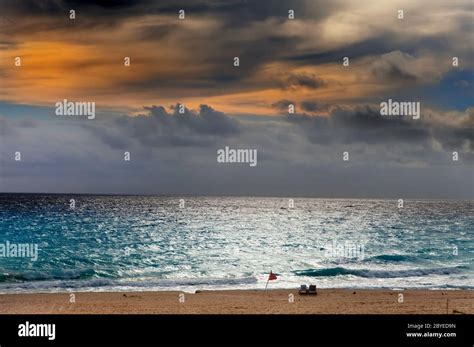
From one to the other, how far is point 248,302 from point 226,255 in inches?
819

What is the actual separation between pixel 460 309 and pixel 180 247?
29.1 m

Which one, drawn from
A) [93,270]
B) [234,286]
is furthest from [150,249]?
[234,286]

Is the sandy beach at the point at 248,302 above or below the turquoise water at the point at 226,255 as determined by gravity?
above

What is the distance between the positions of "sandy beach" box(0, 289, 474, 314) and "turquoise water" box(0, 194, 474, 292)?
308cm

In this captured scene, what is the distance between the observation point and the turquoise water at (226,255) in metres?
28.1

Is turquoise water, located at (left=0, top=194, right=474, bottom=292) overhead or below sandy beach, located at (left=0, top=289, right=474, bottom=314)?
below

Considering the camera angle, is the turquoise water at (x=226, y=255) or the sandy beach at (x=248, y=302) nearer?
the sandy beach at (x=248, y=302)

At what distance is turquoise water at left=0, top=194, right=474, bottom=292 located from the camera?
28.1 m

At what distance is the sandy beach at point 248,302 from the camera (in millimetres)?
17766

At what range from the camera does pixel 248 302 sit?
19484mm

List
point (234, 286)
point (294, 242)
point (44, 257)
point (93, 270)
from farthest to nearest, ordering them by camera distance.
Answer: point (294, 242)
point (44, 257)
point (93, 270)
point (234, 286)

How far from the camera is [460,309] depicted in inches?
699

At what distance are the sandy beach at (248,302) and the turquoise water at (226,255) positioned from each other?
308 centimetres
